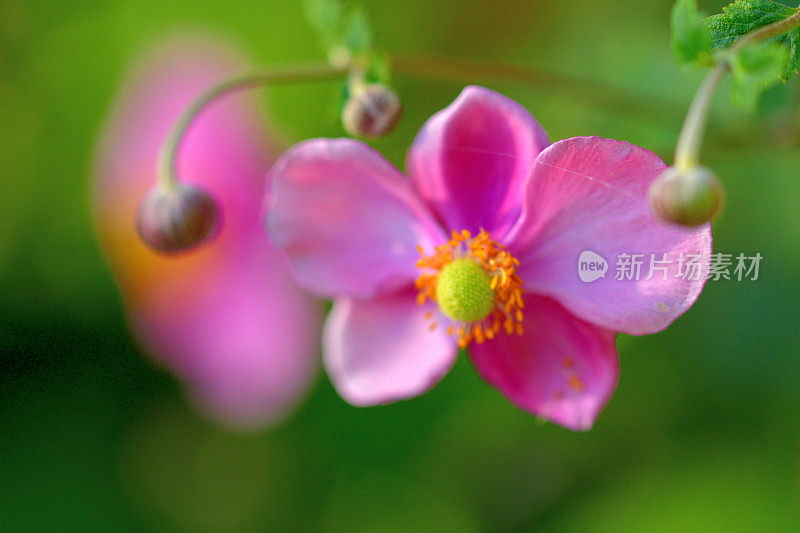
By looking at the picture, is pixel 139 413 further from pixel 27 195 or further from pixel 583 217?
pixel 583 217

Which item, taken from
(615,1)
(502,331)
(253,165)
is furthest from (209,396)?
(615,1)

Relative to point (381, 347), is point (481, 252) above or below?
above

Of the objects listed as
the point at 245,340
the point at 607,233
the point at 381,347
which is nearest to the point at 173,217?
the point at 381,347

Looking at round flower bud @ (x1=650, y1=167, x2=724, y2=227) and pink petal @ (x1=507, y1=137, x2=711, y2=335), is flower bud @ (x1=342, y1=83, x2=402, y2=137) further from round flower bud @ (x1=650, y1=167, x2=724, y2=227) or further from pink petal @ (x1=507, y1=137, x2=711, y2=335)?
round flower bud @ (x1=650, y1=167, x2=724, y2=227)

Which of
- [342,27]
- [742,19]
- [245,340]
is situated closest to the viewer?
[742,19]

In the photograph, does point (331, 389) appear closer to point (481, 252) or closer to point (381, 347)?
point (381, 347)

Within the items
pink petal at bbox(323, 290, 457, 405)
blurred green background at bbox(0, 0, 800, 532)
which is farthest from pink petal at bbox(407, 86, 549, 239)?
blurred green background at bbox(0, 0, 800, 532)

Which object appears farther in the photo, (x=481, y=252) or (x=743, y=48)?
(x=481, y=252)
